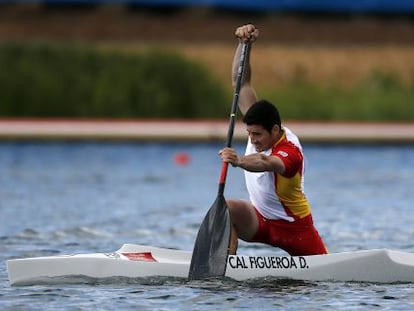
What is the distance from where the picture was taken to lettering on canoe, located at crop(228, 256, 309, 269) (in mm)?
12047

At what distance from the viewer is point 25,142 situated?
32.0m

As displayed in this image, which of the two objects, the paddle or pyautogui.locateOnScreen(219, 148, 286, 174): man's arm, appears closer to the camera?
pyautogui.locateOnScreen(219, 148, 286, 174): man's arm

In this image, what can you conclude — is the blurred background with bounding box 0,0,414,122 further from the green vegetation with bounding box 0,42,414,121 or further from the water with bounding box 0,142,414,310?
the water with bounding box 0,142,414,310

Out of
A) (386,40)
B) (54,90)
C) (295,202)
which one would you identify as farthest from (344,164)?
(386,40)

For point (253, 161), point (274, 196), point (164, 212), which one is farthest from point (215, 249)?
point (164, 212)

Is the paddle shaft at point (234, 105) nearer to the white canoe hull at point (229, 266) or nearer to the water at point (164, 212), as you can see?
the white canoe hull at point (229, 266)

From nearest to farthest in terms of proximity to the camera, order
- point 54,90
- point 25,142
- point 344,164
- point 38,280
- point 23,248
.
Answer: point 38,280
point 23,248
point 344,164
point 25,142
point 54,90

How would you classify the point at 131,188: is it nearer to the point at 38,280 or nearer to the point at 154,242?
the point at 154,242

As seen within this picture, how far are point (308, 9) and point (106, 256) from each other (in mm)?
35811

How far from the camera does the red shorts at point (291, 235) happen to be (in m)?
12.3

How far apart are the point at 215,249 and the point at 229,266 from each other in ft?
0.69

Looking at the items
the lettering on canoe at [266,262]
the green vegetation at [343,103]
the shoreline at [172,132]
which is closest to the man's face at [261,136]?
the lettering on canoe at [266,262]

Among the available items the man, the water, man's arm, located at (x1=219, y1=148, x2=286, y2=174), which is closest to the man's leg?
the man

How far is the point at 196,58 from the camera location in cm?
4147
